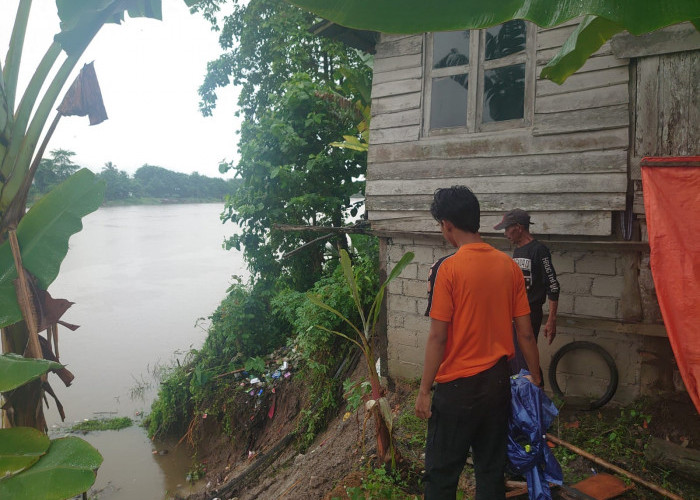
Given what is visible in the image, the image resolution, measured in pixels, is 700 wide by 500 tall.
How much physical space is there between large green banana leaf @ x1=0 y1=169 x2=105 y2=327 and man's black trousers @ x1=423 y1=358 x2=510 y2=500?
202cm

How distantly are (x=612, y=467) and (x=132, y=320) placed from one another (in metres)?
17.1

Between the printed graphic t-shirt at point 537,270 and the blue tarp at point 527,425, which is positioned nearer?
the blue tarp at point 527,425

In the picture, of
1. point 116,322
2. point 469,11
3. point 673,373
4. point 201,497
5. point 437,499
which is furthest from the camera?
point 116,322

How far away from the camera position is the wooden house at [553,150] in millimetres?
4004

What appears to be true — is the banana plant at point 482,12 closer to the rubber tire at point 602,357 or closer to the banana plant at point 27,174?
the banana plant at point 27,174

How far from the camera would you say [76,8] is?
2.10 metres

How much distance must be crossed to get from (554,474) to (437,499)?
2.67ft

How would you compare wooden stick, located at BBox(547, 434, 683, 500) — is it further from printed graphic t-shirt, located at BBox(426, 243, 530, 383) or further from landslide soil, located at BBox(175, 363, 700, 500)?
printed graphic t-shirt, located at BBox(426, 243, 530, 383)

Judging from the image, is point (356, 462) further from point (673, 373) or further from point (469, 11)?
point (469, 11)

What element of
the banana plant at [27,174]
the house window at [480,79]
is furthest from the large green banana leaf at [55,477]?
the house window at [480,79]

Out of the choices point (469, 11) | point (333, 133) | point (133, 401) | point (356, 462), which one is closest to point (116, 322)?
point (133, 401)

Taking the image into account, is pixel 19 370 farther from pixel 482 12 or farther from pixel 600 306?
pixel 600 306

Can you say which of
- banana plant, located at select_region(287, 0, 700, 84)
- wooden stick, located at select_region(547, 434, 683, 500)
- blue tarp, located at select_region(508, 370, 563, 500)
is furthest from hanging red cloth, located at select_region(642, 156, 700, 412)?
banana plant, located at select_region(287, 0, 700, 84)

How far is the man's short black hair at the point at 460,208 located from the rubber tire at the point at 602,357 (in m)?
2.78
